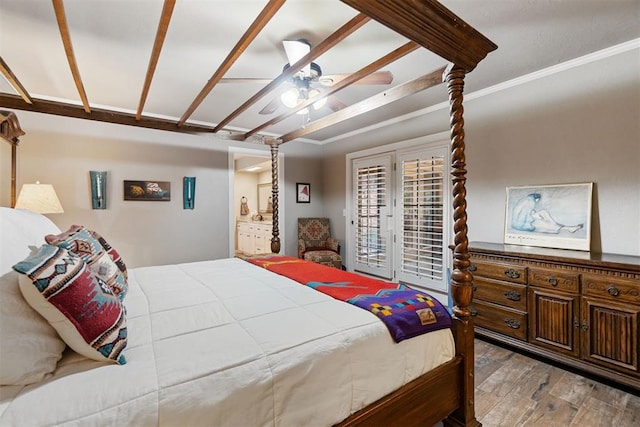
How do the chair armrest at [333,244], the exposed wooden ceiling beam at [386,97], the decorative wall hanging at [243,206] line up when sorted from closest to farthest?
the exposed wooden ceiling beam at [386,97] < the chair armrest at [333,244] < the decorative wall hanging at [243,206]

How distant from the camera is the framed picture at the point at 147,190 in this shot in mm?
3607

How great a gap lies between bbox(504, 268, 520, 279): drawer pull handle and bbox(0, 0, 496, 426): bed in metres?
1.18

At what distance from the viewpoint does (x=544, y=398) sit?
1899 mm

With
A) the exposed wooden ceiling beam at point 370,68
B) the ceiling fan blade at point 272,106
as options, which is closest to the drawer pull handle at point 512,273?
the exposed wooden ceiling beam at point 370,68

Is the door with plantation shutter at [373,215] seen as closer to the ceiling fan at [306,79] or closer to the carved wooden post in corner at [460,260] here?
the ceiling fan at [306,79]

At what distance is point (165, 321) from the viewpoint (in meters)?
1.27

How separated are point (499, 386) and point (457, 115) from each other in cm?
188

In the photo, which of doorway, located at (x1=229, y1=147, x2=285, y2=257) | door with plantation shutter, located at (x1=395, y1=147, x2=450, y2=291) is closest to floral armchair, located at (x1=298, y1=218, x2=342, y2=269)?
door with plantation shutter, located at (x1=395, y1=147, x2=450, y2=291)

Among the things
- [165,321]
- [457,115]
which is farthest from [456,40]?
[165,321]

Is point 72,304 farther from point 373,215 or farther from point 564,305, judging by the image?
point 373,215

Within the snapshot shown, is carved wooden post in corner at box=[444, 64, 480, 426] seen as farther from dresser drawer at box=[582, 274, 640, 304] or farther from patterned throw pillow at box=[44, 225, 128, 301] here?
patterned throw pillow at box=[44, 225, 128, 301]

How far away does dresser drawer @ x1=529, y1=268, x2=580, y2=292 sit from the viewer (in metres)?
2.12

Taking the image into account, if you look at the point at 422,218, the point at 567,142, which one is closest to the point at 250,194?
the point at 422,218

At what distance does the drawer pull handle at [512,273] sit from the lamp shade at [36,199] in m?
4.13
